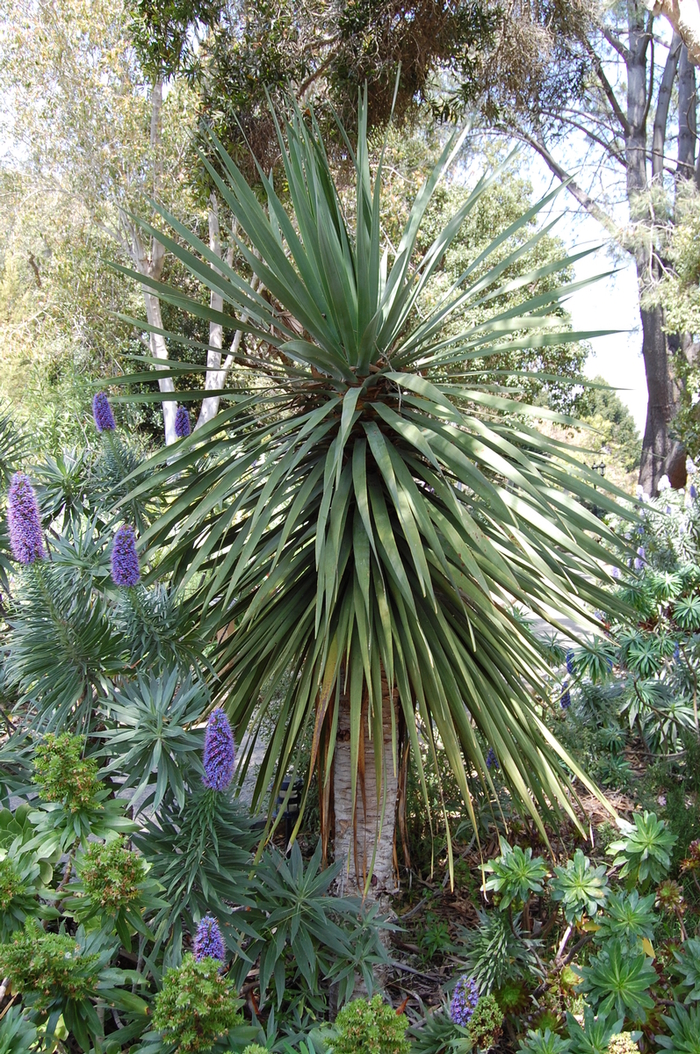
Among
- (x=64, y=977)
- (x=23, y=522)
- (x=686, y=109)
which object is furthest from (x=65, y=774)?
(x=686, y=109)

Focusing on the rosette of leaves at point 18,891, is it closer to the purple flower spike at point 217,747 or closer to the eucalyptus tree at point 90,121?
the purple flower spike at point 217,747

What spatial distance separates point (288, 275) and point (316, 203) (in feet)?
0.86

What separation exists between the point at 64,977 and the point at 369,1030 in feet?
1.89

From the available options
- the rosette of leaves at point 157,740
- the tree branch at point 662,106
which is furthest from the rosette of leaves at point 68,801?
the tree branch at point 662,106

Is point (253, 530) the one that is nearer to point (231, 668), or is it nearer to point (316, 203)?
point (231, 668)

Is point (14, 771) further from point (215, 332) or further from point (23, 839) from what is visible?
point (215, 332)

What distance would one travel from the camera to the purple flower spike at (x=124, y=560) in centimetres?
194

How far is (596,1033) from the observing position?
1603 mm

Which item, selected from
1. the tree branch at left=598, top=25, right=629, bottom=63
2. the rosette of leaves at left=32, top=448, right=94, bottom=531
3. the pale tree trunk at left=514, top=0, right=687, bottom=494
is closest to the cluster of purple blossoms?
the rosette of leaves at left=32, top=448, right=94, bottom=531

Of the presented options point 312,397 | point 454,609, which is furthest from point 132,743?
point 312,397

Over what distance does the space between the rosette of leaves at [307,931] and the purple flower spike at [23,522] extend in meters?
1.02

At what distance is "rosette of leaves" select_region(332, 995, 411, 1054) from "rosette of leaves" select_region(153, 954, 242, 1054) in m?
0.22

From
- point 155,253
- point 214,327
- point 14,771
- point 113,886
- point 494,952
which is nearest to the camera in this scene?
point 113,886

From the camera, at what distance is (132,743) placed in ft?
6.15
